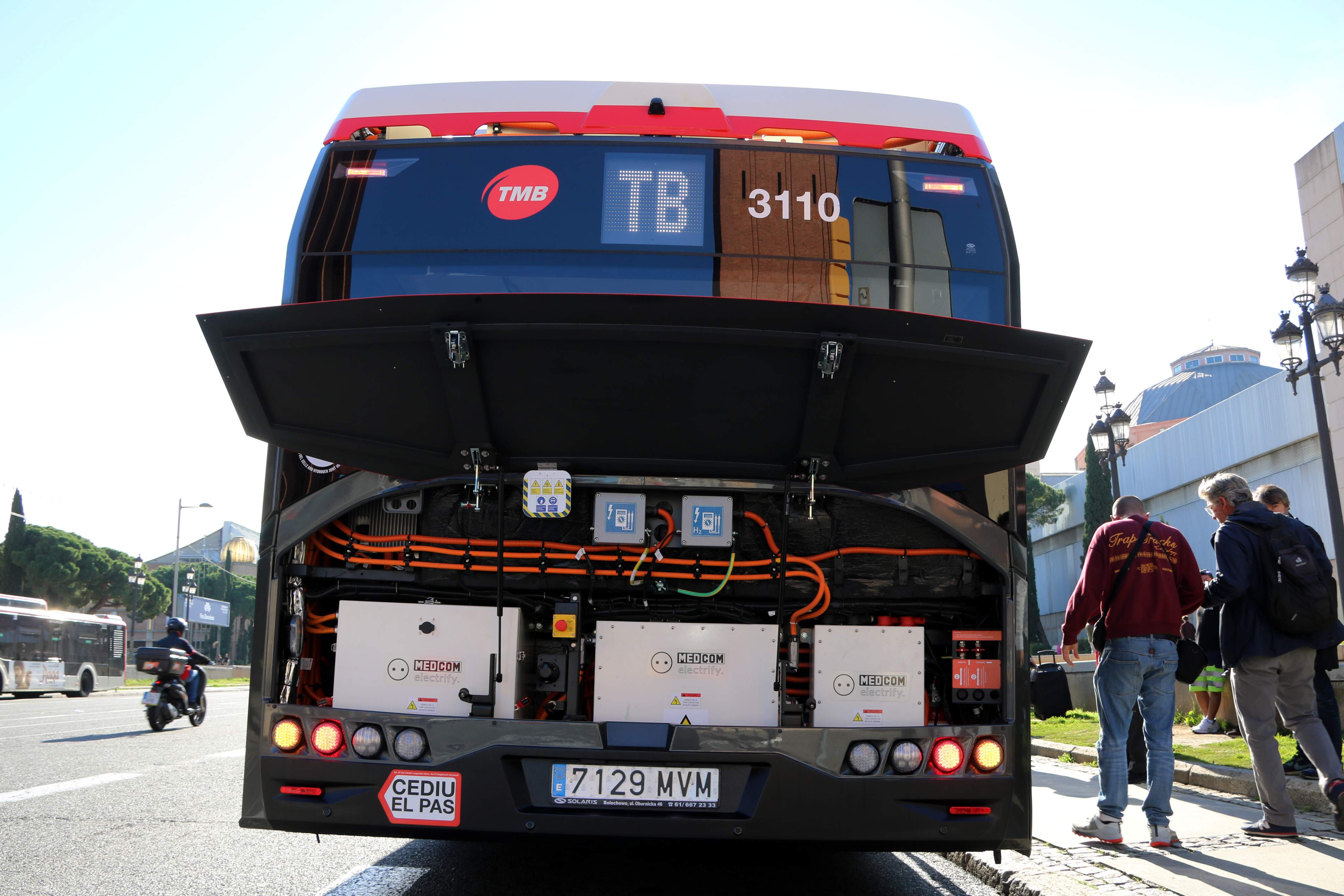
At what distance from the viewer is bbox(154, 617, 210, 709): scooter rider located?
1380 cm

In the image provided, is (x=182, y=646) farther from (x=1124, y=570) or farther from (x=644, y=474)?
(x=1124, y=570)

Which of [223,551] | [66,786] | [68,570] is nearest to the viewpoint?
[66,786]

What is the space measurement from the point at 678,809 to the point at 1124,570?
2922mm

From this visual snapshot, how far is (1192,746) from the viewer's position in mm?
8602

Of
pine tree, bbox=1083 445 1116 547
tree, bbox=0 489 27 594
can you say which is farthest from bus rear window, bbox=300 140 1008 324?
tree, bbox=0 489 27 594

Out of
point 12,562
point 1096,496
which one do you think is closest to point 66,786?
point 1096,496

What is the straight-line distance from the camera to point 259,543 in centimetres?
350

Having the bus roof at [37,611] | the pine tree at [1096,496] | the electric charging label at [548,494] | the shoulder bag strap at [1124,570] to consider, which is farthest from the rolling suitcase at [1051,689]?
the pine tree at [1096,496]

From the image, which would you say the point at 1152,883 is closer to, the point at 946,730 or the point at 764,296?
the point at 946,730

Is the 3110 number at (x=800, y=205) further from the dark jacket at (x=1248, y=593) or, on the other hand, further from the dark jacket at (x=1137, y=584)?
the dark jacket at (x=1248, y=593)

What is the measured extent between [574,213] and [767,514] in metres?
1.35

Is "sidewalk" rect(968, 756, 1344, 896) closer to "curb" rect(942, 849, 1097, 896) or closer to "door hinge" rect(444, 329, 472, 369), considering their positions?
"curb" rect(942, 849, 1097, 896)

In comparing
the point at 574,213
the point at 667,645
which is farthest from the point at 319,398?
the point at 667,645

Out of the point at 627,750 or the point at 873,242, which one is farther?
the point at 873,242
